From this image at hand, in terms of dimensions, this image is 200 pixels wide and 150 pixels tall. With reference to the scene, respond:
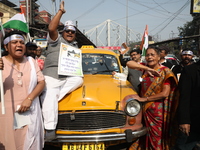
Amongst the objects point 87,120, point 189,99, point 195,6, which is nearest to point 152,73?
point 189,99

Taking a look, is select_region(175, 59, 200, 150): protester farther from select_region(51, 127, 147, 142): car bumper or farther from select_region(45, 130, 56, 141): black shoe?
select_region(45, 130, 56, 141): black shoe

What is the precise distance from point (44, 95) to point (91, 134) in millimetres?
869

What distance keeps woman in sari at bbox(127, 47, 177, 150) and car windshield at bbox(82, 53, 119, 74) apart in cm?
132

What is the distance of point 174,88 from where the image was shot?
329 centimetres

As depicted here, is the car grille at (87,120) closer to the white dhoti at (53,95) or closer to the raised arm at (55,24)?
the white dhoti at (53,95)

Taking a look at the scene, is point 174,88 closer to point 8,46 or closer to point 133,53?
point 133,53

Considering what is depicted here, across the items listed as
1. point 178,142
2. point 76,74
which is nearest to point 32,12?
point 76,74

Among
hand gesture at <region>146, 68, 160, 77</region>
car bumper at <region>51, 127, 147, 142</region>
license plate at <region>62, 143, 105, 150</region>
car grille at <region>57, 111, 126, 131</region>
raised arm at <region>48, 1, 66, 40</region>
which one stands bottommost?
license plate at <region>62, 143, 105, 150</region>

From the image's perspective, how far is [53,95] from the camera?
3199mm

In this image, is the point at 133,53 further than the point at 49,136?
Yes

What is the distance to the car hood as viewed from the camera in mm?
3227

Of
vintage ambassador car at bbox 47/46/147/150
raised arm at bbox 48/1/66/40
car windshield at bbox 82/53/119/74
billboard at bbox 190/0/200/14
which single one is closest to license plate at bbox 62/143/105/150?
vintage ambassador car at bbox 47/46/147/150

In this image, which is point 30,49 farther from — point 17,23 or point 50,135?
point 50,135

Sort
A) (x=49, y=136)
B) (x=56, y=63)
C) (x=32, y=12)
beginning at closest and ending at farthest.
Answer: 1. (x=49, y=136)
2. (x=56, y=63)
3. (x=32, y=12)
